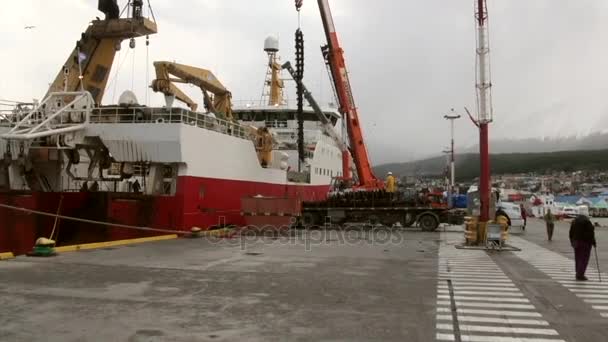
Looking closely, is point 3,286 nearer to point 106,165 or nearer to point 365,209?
point 106,165

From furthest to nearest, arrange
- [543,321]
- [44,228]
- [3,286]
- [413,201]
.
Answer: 1. [413,201]
2. [44,228]
3. [3,286]
4. [543,321]

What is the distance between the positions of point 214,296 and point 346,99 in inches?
910

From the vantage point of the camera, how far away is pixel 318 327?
5.92 meters

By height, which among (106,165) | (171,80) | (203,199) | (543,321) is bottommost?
(543,321)

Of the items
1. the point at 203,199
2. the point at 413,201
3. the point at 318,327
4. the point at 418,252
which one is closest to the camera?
the point at 318,327

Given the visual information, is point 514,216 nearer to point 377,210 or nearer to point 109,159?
point 377,210

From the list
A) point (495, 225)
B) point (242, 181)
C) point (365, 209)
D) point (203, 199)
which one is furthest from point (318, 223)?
point (495, 225)

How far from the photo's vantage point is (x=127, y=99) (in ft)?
60.9

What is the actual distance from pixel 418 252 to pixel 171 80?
12.5 meters

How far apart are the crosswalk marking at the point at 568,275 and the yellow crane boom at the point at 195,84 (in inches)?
552

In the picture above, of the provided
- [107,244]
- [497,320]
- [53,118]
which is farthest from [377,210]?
[497,320]

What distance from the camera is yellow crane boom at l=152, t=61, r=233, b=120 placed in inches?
824

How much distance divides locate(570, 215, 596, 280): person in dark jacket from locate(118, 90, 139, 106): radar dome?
14142mm
